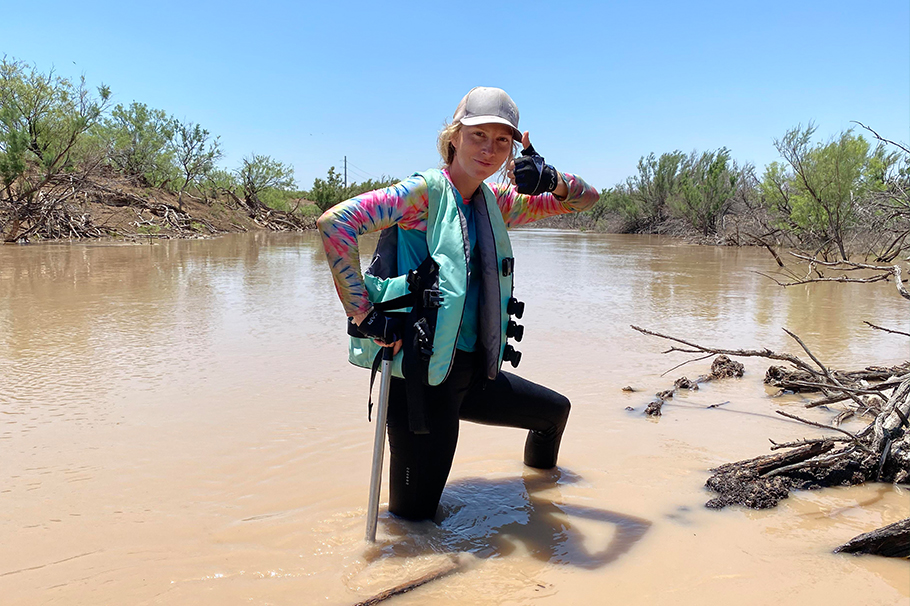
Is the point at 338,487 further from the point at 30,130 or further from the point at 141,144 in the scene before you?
the point at 141,144

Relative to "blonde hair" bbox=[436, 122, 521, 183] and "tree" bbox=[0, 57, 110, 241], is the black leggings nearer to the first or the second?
"blonde hair" bbox=[436, 122, 521, 183]

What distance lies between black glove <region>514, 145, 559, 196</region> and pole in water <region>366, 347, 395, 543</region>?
0.80 metres

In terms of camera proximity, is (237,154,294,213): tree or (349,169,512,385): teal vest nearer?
(349,169,512,385): teal vest

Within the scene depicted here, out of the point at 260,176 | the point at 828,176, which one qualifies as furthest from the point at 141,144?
the point at 828,176

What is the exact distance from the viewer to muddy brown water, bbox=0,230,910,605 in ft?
7.63

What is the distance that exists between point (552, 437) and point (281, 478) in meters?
1.32

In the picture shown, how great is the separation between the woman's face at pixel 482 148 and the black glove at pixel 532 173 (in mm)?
80

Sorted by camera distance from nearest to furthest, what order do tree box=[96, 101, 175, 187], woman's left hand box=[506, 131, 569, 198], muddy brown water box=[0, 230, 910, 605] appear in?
muddy brown water box=[0, 230, 910, 605] < woman's left hand box=[506, 131, 569, 198] < tree box=[96, 101, 175, 187]

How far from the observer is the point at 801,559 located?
8.24ft

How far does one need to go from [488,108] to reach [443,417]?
1.16 m

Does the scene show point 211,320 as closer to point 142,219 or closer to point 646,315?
point 646,315

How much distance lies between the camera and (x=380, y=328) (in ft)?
7.75

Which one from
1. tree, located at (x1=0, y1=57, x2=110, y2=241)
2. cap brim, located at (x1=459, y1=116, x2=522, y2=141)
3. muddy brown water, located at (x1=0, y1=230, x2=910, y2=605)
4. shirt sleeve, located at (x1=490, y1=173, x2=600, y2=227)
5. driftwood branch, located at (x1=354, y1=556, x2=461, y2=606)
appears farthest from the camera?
tree, located at (x1=0, y1=57, x2=110, y2=241)

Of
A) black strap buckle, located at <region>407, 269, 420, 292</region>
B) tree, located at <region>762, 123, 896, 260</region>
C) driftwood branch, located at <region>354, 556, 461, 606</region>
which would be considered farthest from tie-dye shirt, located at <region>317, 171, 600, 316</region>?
tree, located at <region>762, 123, 896, 260</region>
